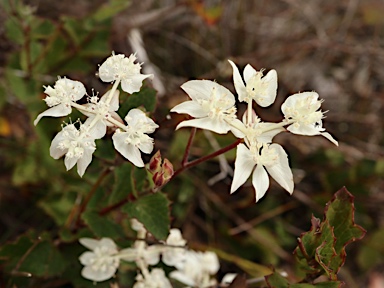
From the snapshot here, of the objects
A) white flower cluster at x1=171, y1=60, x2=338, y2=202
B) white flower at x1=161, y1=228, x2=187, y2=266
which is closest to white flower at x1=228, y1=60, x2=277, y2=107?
white flower cluster at x1=171, y1=60, x2=338, y2=202

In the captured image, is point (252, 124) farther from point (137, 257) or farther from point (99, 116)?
point (137, 257)

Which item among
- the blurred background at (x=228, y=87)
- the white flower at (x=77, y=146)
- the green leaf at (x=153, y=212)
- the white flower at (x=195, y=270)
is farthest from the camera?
the blurred background at (x=228, y=87)

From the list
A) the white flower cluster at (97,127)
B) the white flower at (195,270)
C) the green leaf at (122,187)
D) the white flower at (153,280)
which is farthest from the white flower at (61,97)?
the white flower at (195,270)

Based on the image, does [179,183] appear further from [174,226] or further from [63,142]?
[63,142]

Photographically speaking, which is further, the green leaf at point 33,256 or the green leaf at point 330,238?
the green leaf at point 33,256

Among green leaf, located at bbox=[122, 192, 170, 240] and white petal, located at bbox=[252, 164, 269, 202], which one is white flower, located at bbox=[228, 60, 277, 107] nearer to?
white petal, located at bbox=[252, 164, 269, 202]

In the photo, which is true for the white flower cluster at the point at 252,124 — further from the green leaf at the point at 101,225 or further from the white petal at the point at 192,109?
the green leaf at the point at 101,225
